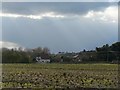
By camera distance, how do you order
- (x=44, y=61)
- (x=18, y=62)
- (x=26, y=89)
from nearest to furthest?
(x=26, y=89), (x=18, y=62), (x=44, y=61)

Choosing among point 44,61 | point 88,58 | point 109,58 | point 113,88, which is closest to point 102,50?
point 88,58

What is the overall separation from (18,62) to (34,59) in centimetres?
272

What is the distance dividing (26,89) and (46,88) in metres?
0.87

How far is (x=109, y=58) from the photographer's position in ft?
184

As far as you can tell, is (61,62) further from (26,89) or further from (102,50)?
(26,89)

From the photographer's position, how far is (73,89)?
12.5 m

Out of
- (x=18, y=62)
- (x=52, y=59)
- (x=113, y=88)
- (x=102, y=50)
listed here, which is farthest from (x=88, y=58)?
(x=113, y=88)

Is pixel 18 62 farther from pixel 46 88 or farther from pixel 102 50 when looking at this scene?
pixel 46 88

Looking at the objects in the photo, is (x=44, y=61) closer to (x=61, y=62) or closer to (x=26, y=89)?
(x=61, y=62)

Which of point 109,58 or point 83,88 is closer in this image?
point 83,88

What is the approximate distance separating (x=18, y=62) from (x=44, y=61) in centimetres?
569

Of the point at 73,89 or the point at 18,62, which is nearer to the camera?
the point at 73,89

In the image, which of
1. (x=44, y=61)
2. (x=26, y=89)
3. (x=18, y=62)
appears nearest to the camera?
(x=26, y=89)

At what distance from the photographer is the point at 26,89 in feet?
39.9
